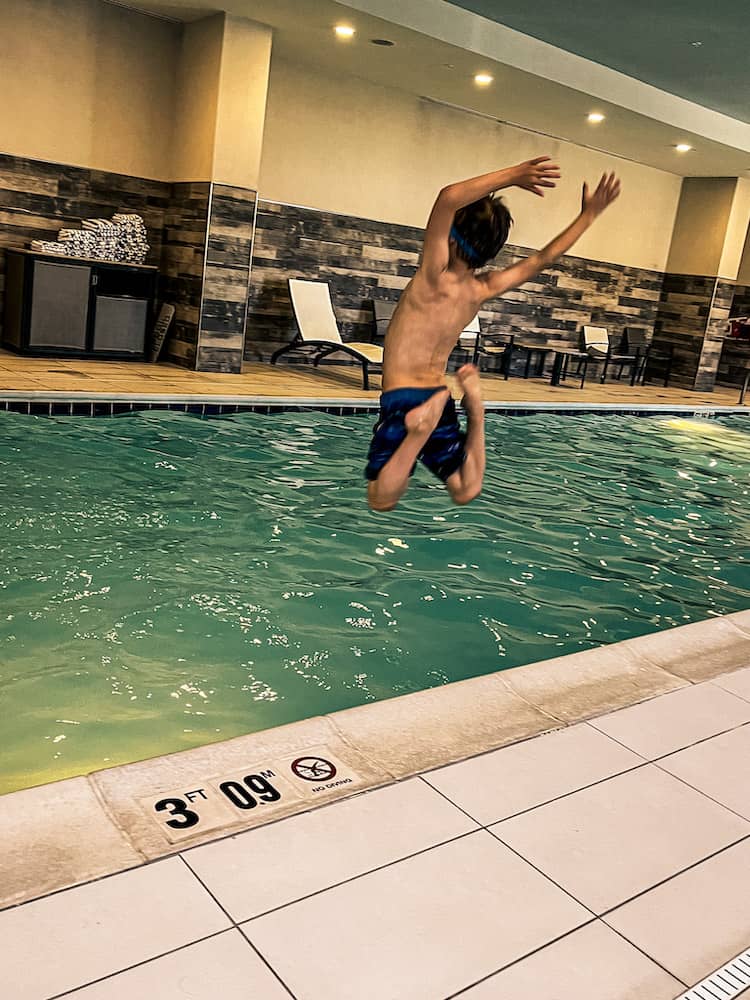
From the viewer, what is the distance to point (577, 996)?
161 cm

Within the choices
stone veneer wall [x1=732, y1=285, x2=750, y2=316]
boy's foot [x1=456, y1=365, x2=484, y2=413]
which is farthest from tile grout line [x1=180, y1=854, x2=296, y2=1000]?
stone veneer wall [x1=732, y1=285, x2=750, y2=316]

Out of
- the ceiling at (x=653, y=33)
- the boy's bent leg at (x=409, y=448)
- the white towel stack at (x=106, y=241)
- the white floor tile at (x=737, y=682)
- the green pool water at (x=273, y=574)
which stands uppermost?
the ceiling at (x=653, y=33)

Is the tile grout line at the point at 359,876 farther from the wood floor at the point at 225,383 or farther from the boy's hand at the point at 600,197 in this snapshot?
the wood floor at the point at 225,383

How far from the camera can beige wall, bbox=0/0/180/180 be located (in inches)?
307

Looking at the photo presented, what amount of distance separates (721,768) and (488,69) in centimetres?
775

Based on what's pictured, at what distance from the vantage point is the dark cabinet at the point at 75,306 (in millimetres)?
7934

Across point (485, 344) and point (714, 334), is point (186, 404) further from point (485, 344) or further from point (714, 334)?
point (714, 334)

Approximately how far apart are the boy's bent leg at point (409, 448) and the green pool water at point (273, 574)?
716mm

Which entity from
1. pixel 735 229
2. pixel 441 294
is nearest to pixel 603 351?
pixel 735 229

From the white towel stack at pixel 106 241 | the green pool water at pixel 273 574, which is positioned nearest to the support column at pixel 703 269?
the green pool water at pixel 273 574

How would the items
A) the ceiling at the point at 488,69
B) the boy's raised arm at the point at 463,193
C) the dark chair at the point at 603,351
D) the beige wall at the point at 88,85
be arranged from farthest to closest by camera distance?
the dark chair at the point at 603,351
the beige wall at the point at 88,85
the ceiling at the point at 488,69
the boy's raised arm at the point at 463,193

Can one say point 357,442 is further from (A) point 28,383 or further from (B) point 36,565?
(B) point 36,565

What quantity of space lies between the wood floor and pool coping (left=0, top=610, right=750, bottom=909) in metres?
4.55

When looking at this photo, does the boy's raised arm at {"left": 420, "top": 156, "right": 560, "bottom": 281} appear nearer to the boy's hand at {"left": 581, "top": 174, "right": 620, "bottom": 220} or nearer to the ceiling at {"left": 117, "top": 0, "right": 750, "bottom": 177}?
the boy's hand at {"left": 581, "top": 174, "right": 620, "bottom": 220}
